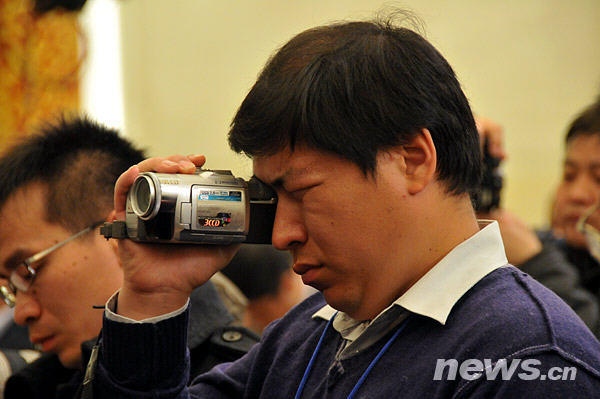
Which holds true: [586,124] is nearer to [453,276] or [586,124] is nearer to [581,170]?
[581,170]

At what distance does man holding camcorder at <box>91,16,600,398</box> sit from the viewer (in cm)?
95

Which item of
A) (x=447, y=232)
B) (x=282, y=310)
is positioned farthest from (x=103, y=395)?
(x=282, y=310)

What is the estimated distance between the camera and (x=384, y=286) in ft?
3.37

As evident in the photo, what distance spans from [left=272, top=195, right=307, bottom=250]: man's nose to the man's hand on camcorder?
0.58 ft

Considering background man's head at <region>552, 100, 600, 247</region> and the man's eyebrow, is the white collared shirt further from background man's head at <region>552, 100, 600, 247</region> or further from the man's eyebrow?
background man's head at <region>552, 100, 600, 247</region>

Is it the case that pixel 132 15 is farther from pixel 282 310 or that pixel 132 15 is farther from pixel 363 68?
pixel 363 68

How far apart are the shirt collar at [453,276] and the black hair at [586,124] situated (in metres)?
1.30

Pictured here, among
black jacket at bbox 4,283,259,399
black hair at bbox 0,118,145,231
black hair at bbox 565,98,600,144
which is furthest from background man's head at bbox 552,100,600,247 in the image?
black hair at bbox 0,118,145,231

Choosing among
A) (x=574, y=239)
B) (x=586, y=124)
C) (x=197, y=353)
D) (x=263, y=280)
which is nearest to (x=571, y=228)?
(x=574, y=239)

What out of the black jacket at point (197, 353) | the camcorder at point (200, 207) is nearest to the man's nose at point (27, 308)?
the black jacket at point (197, 353)

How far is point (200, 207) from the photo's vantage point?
1076 mm

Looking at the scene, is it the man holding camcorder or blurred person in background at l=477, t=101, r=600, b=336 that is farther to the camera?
blurred person in background at l=477, t=101, r=600, b=336

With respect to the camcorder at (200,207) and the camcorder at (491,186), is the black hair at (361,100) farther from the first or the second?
the camcorder at (491,186)

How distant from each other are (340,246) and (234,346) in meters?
0.60
